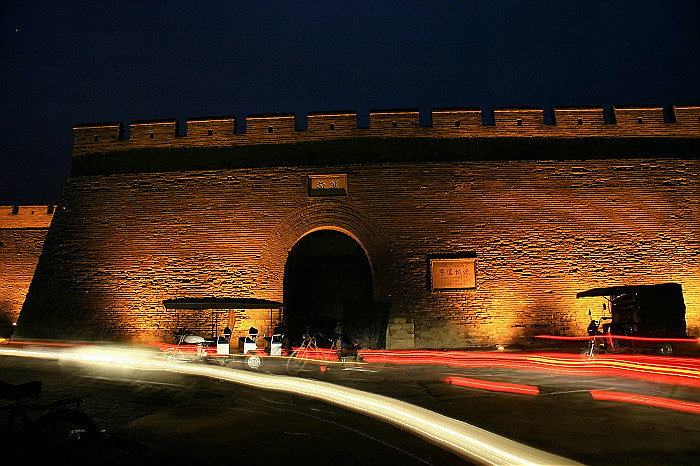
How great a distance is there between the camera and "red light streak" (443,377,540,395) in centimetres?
605

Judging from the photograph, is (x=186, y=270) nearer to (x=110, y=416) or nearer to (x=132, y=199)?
(x=132, y=199)

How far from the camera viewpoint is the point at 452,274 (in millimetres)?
11375

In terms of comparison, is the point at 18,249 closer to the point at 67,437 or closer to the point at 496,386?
the point at 67,437

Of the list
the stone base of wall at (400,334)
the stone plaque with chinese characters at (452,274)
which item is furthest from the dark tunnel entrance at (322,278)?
the stone plaque with chinese characters at (452,274)

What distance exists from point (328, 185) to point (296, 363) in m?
4.58

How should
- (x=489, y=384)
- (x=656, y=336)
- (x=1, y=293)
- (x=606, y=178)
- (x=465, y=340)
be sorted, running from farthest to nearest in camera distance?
(x=1, y=293), (x=606, y=178), (x=465, y=340), (x=656, y=336), (x=489, y=384)

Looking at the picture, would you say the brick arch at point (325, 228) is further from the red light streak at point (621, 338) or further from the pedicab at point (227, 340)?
the red light streak at point (621, 338)

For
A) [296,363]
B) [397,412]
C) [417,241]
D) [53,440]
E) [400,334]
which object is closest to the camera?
[53,440]

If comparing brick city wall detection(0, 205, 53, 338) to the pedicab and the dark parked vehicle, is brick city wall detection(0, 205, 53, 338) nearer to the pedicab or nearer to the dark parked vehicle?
the pedicab

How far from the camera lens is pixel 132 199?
12500 millimetres

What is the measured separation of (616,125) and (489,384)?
8796 mm

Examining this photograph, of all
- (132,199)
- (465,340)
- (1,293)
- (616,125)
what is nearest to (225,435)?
(465,340)

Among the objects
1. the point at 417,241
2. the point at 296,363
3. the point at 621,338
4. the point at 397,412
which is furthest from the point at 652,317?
the point at 397,412

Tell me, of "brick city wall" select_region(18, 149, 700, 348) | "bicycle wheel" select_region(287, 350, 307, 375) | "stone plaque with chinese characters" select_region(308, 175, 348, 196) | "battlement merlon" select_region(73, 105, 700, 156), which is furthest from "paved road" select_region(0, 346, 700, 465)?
"battlement merlon" select_region(73, 105, 700, 156)
